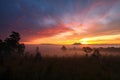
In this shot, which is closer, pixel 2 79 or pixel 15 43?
pixel 2 79

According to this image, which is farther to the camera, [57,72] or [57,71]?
[57,71]

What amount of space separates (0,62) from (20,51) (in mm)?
15211

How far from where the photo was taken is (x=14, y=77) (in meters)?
9.93

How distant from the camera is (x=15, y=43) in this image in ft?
99.6

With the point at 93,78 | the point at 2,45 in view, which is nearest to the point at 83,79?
the point at 93,78

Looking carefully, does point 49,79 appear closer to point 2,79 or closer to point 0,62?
point 2,79

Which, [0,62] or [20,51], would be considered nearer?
[0,62]

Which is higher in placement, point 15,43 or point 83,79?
point 15,43

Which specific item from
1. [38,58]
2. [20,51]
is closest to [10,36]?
[20,51]

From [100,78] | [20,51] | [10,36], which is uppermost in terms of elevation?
[10,36]

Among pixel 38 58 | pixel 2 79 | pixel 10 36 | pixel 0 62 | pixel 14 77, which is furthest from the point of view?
pixel 10 36

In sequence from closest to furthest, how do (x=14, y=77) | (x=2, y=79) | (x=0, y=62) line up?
(x=2, y=79) < (x=14, y=77) < (x=0, y=62)

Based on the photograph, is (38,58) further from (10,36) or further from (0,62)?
(10,36)

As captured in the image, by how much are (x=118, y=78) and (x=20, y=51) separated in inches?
1003
